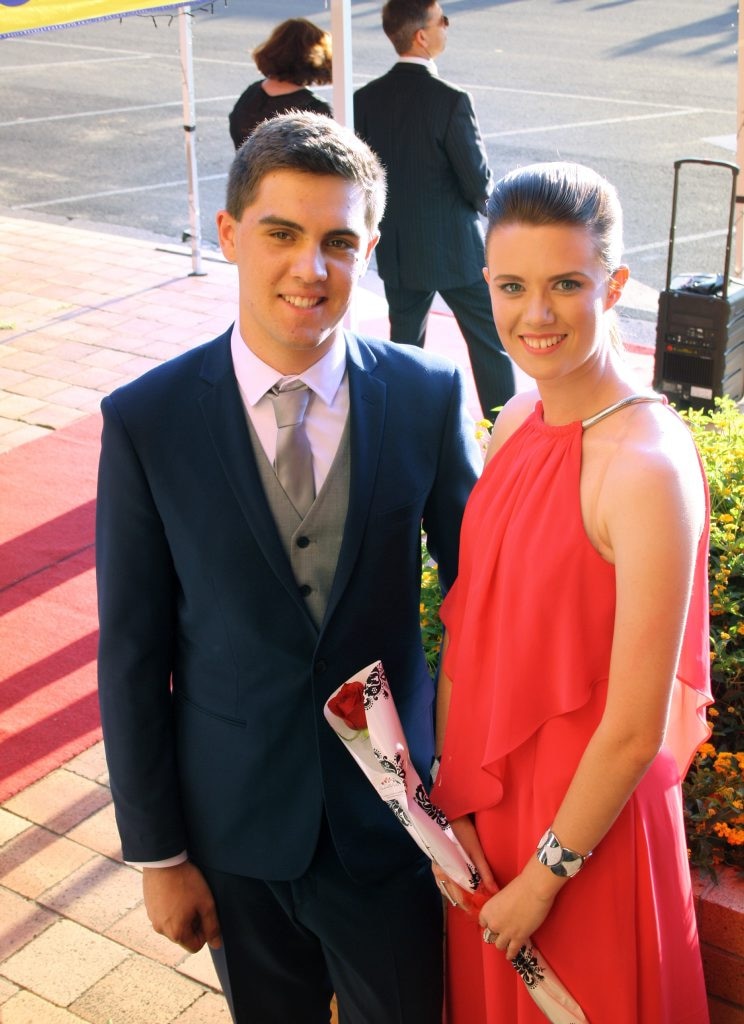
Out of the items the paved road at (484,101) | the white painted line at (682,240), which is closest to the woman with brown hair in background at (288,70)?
the paved road at (484,101)

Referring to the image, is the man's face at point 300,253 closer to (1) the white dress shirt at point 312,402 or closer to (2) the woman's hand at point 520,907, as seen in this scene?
(1) the white dress shirt at point 312,402

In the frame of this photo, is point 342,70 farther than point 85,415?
No

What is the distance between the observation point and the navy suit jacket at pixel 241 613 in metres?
2.21

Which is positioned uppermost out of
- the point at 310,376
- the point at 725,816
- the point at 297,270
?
the point at 297,270

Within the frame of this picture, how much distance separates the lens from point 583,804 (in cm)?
Answer: 195

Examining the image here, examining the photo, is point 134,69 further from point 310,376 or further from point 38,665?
point 310,376

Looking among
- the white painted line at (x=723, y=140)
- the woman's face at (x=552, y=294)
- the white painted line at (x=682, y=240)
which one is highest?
the woman's face at (x=552, y=294)

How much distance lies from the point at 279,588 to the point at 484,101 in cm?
1454

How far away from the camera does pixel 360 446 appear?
88.8 inches

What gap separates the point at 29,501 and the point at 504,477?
4544 millimetres

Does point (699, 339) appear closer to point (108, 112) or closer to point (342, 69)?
point (342, 69)

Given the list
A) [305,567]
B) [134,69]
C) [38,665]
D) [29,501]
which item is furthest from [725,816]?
[134,69]

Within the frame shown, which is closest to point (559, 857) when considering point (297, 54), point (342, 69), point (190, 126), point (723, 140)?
point (342, 69)

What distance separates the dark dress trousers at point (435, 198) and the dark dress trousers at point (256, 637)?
14.3ft
